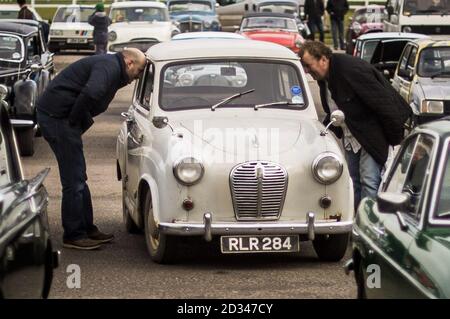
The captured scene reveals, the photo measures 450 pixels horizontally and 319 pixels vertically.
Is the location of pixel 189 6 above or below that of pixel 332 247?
below

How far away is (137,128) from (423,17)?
19.9 m

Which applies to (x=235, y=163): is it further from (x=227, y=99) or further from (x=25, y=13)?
(x=25, y=13)

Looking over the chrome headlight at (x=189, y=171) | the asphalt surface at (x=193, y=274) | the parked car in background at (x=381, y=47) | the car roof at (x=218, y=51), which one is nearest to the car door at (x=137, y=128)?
the car roof at (x=218, y=51)

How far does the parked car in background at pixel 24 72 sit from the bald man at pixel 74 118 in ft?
16.3

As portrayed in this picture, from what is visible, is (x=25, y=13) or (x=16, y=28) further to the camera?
(x=25, y=13)

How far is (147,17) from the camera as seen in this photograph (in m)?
32.4

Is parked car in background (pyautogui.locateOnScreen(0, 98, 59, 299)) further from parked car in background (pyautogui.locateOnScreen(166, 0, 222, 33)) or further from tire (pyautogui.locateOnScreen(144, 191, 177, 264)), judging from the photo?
parked car in background (pyautogui.locateOnScreen(166, 0, 222, 33))

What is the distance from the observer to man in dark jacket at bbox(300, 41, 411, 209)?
11.0 metres

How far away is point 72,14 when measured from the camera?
134 ft

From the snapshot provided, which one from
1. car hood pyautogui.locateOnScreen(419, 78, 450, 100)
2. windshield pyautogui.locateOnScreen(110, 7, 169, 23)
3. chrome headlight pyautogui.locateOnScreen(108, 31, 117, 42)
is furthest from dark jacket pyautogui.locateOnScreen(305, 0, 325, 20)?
car hood pyautogui.locateOnScreen(419, 78, 450, 100)

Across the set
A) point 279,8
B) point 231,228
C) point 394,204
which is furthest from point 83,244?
point 279,8

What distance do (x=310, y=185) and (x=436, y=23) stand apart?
67.7 feet

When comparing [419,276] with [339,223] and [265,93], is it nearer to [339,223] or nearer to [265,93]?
[339,223]

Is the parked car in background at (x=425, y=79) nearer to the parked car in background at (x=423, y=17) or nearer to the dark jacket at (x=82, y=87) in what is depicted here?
the dark jacket at (x=82, y=87)
